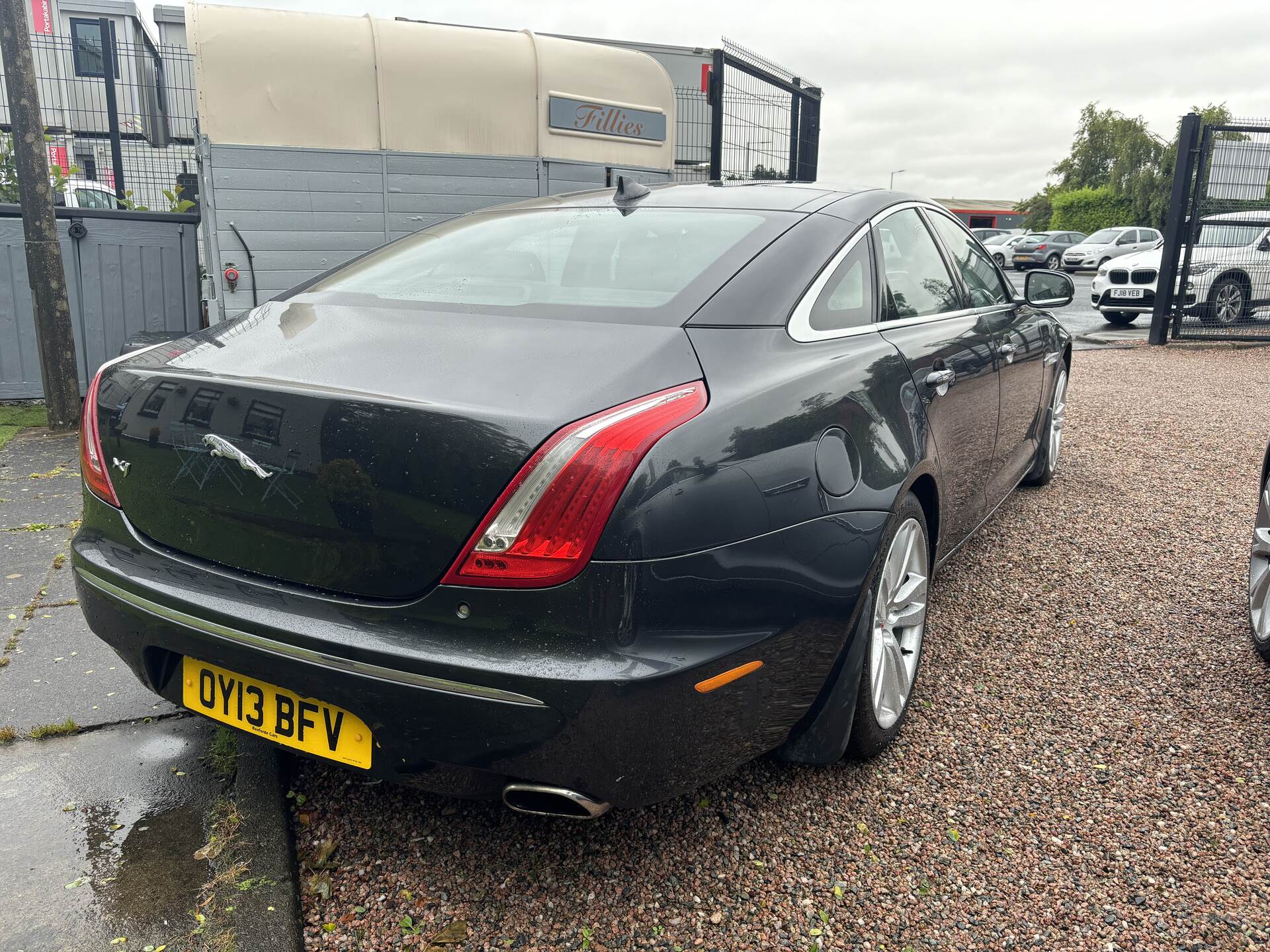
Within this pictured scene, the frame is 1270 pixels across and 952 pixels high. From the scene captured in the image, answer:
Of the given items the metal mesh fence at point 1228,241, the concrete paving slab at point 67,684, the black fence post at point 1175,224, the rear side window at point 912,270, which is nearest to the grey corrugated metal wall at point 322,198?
the concrete paving slab at point 67,684

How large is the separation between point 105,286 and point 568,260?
5889 millimetres

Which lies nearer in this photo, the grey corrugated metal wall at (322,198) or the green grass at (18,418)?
the green grass at (18,418)

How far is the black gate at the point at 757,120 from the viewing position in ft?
34.0

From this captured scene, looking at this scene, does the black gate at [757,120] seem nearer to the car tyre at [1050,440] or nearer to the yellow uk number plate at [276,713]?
the car tyre at [1050,440]

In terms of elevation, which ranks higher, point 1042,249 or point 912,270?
point 1042,249

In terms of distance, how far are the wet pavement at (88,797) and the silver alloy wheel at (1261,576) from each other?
3.11 m

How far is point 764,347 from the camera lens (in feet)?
6.97

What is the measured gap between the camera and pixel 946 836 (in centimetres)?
228

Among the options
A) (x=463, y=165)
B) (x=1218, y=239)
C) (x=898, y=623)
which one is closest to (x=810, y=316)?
(x=898, y=623)

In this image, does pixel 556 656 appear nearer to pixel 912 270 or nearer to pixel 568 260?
pixel 568 260

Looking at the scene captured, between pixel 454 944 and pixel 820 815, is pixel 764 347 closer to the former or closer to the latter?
pixel 820 815

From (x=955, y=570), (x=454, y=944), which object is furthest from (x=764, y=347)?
(x=955, y=570)

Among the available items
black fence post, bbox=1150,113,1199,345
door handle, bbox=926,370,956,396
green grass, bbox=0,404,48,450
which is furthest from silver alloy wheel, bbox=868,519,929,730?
black fence post, bbox=1150,113,1199,345

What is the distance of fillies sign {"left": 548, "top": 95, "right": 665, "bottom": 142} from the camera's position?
8.76 m
